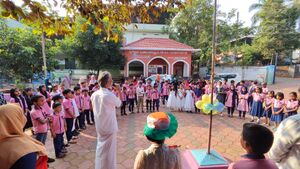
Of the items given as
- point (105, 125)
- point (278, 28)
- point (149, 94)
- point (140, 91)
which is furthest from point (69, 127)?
point (278, 28)

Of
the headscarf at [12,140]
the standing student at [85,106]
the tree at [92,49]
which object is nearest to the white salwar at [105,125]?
the headscarf at [12,140]

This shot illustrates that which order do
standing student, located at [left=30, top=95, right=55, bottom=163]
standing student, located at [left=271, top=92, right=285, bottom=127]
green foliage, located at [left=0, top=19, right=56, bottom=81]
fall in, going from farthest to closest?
green foliage, located at [left=0, top=19, right=56, bottom=81] → standing student, located at [left=271, top=92, right=285, bottom=127] → standing student, located at [left=30, top=95, right=55, bottom=163]

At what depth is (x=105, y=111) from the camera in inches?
124

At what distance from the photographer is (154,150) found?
5.92ft

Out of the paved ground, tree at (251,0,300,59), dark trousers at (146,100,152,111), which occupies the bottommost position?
the paved ground

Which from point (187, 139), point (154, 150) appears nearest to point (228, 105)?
point (187, 139)

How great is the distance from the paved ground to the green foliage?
265 inches

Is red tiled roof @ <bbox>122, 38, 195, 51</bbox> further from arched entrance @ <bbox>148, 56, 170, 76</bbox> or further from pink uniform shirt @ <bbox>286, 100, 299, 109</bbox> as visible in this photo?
pink uniform shirt @ <bbox>286, 100, 299, 109</bbox>

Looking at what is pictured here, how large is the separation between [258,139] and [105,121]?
218 cm

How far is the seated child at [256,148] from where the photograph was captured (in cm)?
161

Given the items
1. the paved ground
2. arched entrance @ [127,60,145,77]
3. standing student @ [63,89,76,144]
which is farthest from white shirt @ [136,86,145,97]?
arched entrance @ [127,60,145,77]

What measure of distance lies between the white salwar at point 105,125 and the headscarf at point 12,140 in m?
1.50

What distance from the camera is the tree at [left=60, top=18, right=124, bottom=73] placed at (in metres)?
16.4

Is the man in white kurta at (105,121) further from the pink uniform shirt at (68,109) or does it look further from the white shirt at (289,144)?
the white shirt at (289,144)
